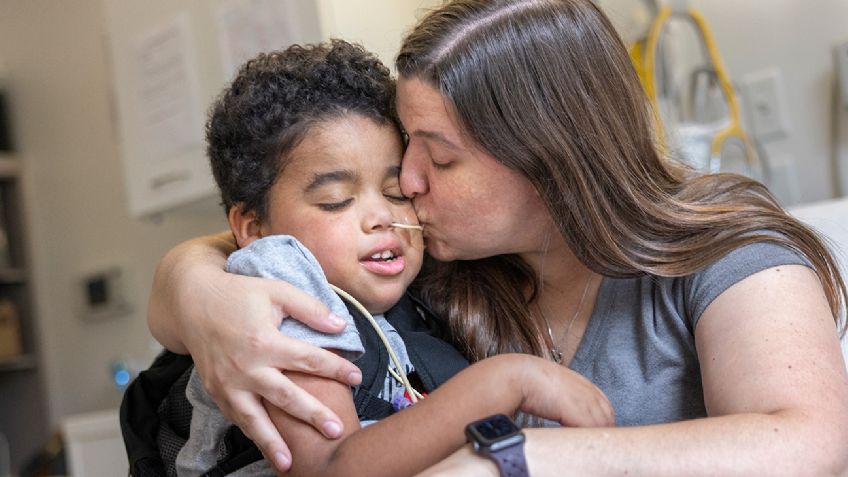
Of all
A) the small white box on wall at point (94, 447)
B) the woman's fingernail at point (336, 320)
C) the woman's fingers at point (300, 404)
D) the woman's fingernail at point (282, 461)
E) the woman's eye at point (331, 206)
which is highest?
the woman's eye at point (331, 206)

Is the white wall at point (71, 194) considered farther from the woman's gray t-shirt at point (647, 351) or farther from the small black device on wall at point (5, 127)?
the woman's gray t-shirt at point (647, 351)

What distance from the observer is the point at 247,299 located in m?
1.07

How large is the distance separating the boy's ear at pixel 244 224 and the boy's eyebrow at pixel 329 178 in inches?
5.0

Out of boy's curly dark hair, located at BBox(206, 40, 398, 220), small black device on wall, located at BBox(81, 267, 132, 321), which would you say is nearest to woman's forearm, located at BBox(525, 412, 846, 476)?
boy's curly dark hair, located at BBox(206, 40, 398, 220)

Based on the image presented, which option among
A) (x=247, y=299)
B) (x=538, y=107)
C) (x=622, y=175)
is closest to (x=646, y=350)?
(x=622, y=175)

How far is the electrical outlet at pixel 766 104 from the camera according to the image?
7.75 ft

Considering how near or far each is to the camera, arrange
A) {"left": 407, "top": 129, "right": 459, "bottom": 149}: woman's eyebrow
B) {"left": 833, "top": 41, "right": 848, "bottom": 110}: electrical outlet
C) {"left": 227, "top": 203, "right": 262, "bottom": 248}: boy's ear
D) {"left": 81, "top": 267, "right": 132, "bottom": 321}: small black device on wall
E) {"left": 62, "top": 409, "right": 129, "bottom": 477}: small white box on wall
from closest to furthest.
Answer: {"left": 407, "top": 129, "right": 459, "bottom": 149}: woman's eyebrow, {"left": 227, "top": 203, "right": 262, "bottom": 248}: boy's ear, {"left": 833, "top": 41, "right": 848, "bottom": 110}: electrical outlet, {"left": 62, "top": 409, "right": 129, "bottom": 477}: small white box on wall, {"left": 81, "top": 267, "right": 132, "bottom": 321}: small black device on wall

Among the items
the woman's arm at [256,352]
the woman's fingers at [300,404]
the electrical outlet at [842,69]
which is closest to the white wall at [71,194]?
the electrical outlet at [842,69]

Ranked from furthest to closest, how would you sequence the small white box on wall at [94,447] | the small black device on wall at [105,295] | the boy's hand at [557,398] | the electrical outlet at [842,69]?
the small black device on wall at [105,295]
the small white box on wall at [94,447]
the electrical outlet at [842,69]
the boy's hand at [557,398]

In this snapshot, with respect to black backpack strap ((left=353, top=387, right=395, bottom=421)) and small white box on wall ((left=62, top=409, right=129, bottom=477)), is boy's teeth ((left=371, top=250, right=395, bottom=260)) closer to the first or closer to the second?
black backpack strap ((left=353, top=387, right=395, bottom=421))

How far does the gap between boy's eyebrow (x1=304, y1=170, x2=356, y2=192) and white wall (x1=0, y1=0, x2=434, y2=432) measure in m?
2.25

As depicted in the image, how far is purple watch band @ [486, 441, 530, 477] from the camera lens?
876mm

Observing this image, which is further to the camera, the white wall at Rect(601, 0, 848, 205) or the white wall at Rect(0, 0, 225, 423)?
the white wall at Rect(0, 0, 225, 423)

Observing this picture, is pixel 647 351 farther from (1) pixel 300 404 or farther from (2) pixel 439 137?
(1) pixel 300 404
